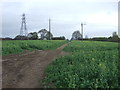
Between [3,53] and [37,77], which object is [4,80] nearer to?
[37,77]

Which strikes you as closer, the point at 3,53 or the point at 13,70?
the point at 13,70

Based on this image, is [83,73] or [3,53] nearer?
[83,73]

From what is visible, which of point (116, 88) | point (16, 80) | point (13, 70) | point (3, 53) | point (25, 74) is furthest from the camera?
point (3, 53)

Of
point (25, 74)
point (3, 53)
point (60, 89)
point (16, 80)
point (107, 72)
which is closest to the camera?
point (60, 89)

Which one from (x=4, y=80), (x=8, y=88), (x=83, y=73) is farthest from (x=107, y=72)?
(x=4, y=80)

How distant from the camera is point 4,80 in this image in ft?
30.1

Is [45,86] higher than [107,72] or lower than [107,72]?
lower

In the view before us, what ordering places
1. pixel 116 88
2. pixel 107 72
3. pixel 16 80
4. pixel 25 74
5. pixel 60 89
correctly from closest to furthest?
pixel 116 88 < pixel 60 89 < pixel 107 72 < pixel 16 80 < pixel 25 74

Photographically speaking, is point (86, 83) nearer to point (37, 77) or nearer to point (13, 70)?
point (37, 77)

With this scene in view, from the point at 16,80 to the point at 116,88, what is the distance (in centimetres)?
422

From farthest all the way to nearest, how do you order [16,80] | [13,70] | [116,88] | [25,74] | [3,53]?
[3,53], [13,70], [25,74], [16,80], [116,88]

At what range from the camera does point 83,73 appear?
8133mm

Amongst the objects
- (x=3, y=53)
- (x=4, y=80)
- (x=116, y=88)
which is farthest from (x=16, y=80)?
(x=3, y=53)

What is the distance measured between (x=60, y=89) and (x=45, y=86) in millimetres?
744
